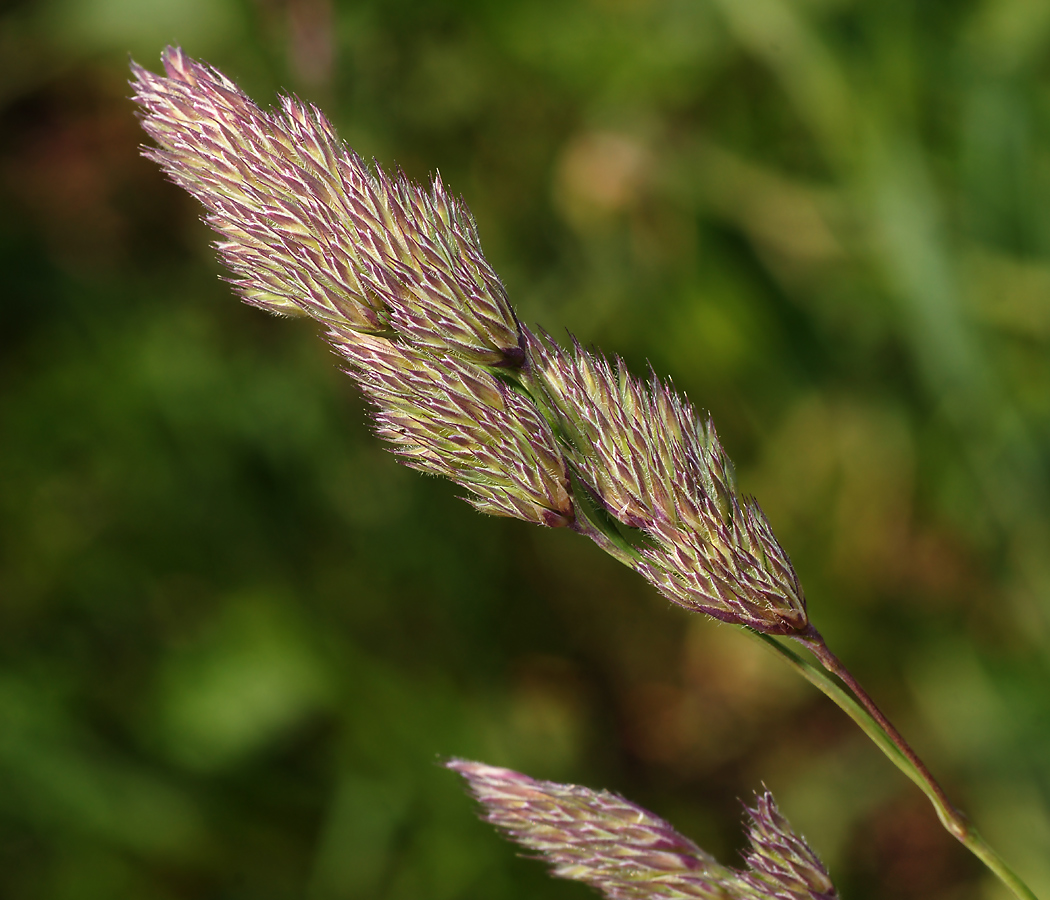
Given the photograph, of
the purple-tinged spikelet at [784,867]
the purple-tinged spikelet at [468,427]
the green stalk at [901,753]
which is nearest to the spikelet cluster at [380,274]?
the purple-tinged spikelet at [468,427]

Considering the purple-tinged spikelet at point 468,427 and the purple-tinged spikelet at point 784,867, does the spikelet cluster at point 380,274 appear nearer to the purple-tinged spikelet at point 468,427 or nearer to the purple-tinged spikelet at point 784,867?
the purple-tinged spikelet at point 468,427

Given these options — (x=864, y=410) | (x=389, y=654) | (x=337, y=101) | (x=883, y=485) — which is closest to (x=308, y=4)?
(x=337, y=101)

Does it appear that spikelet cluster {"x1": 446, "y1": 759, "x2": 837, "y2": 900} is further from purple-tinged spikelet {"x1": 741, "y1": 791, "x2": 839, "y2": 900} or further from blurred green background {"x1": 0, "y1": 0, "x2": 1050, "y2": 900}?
blurred green background {"x1": 0, "y1": 0, "x2": 1050, "y2": 900}

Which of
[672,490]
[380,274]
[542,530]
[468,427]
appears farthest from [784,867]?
[542,530]

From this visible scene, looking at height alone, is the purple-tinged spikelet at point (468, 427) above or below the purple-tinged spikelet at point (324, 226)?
below

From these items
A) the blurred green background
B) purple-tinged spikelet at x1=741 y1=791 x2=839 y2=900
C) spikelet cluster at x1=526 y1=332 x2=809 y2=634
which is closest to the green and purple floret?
spikelet cluster at x1=526 y1=332 x2=809 y2=634

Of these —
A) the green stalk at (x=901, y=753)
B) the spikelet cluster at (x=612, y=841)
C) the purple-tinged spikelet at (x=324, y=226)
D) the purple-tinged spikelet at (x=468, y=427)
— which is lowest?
the spikelet cluster at (x=612, y=841)
